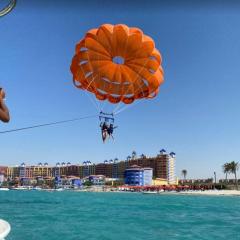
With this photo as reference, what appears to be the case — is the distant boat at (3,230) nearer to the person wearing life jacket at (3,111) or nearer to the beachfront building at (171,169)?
the person wearing life jacket at (3,111)

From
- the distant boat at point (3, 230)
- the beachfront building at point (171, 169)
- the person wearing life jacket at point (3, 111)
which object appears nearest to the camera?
the person wearing life jacket at point (3, 111)

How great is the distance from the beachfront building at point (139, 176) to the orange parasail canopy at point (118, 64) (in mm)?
133187

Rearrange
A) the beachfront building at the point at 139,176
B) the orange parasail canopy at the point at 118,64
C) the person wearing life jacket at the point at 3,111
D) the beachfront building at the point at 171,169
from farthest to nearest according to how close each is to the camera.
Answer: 1. the beachfront building at the point at 171,169
2. the beachfront building at the point at 139,176
3. the orange parasail canopy at the point at 118,64
4. the person wearing life jacket at the point at 3,111

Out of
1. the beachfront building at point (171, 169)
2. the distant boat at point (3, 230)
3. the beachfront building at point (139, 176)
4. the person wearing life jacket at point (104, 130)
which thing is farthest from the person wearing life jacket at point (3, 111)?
the beachfront building at point (171, 169)

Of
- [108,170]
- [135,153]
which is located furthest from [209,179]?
[108,170]

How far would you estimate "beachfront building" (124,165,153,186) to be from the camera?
5969 inches

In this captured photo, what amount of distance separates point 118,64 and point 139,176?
445 feet

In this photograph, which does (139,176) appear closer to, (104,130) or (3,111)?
(104,130)

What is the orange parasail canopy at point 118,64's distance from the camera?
17422 mm

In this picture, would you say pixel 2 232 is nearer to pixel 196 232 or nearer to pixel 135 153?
pixel 196 232

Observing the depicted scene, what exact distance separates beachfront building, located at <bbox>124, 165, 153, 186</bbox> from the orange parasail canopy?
437ft

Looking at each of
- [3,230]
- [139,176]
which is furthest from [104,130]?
[139,176]

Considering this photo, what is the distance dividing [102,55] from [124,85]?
242 centimetres

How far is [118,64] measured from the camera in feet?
62.8
